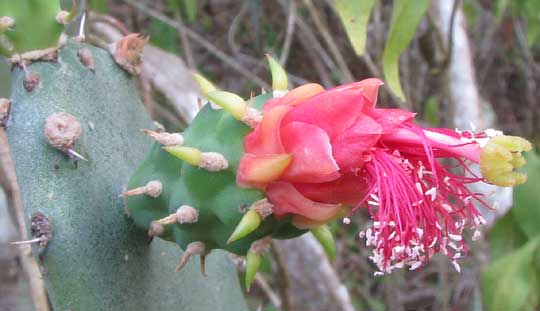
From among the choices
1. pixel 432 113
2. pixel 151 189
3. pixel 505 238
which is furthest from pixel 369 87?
pixel 432 113

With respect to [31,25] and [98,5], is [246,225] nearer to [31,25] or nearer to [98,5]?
[31,25]

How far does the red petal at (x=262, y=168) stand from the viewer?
0.73 m

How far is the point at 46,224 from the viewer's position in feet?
2.73

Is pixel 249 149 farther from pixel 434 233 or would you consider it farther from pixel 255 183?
pixel 434 233

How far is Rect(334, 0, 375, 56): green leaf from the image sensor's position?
3.43 feet

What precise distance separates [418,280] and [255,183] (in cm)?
258

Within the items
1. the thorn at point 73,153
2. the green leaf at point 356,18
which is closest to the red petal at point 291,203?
the thorn at point 73,153

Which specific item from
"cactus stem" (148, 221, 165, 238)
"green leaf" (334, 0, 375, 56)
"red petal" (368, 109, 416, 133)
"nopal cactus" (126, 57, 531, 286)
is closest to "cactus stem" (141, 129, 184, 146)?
"nopal cactus" (126, 57, 531, 286)

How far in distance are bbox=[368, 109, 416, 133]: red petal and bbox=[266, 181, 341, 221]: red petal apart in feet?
0.34

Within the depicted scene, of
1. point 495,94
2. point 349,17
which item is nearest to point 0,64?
point 349,17

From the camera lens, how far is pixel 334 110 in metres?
0.75

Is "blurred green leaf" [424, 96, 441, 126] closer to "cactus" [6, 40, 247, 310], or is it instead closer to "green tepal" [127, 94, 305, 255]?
"cactus" [6, 40, 247, 310]

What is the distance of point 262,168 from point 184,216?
0.10 metres

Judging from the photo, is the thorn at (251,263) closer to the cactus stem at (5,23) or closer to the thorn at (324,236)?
the thorn at (324,236)
